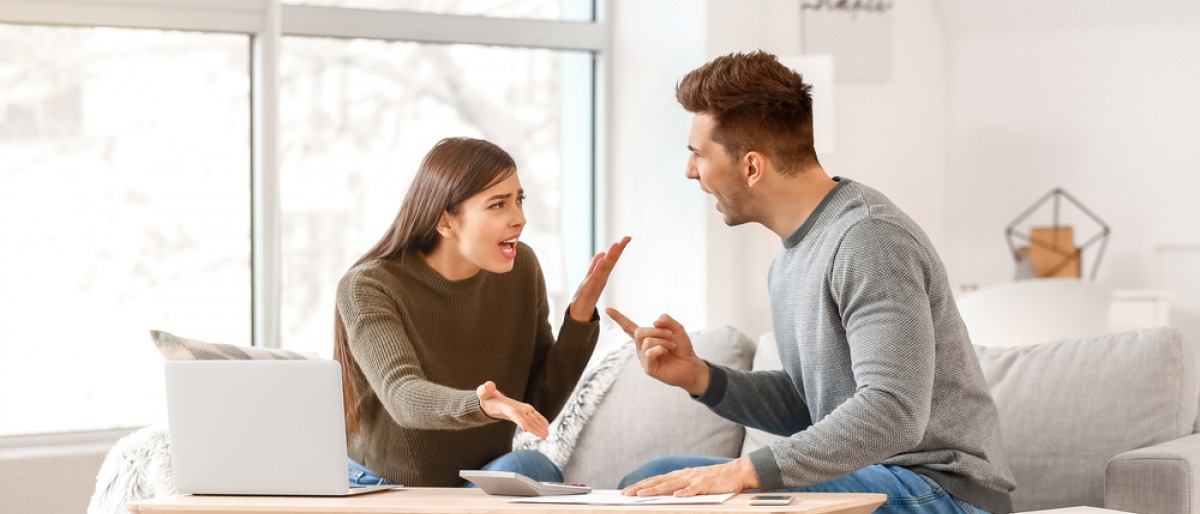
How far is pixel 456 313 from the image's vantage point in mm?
2316

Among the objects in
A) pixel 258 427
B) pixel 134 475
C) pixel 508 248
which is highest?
pixel 508 248

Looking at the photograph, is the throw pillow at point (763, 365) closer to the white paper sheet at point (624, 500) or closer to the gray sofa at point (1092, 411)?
the gray sofa at point (1092, 411)

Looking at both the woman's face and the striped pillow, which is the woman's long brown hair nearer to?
the woman's face

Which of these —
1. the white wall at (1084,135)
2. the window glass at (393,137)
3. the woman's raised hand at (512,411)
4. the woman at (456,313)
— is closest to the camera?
the woman's raised hand at (512,411)

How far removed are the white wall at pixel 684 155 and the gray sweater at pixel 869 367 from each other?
1731mm

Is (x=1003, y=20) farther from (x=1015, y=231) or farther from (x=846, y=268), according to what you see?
(x=846, y=268)

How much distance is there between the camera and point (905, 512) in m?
1.83

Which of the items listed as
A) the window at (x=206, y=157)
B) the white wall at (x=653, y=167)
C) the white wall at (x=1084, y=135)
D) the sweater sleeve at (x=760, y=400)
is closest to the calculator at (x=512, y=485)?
the sweater sleeve at (x=760, y=400)

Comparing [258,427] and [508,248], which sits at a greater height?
[508,248]

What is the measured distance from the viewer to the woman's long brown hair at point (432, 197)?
7.40ft

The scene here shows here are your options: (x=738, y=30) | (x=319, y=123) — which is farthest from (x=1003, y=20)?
(x=319, y=123)

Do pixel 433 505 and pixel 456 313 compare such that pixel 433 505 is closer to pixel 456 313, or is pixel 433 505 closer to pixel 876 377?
pixel 876 377

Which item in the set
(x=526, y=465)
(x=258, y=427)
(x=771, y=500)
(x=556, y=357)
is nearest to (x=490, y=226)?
(x=556, y=357)

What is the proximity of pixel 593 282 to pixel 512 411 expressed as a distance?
23.9 inches
